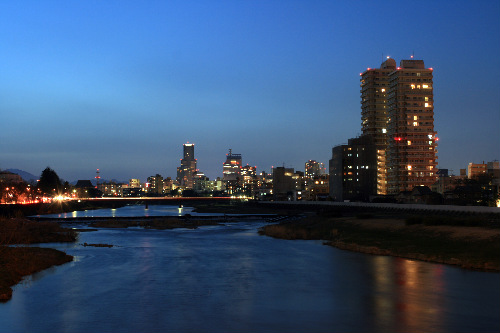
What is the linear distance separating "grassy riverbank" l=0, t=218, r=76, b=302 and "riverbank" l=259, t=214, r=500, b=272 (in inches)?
1237

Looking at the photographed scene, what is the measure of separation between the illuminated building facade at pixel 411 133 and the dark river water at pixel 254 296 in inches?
5893

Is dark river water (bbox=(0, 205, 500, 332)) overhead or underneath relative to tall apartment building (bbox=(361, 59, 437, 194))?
underneath

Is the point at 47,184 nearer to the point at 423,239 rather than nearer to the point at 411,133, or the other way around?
the point at 411,133

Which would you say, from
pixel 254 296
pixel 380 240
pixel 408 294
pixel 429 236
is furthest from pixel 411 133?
pixel 254 296

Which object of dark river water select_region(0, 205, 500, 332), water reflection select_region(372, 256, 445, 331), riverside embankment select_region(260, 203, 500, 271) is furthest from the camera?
riverside embankment select_region(260, 203, 500, 271)

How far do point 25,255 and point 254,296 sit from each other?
22.8 metres

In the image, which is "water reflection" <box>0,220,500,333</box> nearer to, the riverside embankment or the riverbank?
the riverbank

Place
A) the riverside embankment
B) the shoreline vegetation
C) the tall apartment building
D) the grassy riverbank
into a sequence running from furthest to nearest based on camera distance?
Result: the tall apartment building → the riverside embankment → the shoreline vegetation → the grassy riverbank

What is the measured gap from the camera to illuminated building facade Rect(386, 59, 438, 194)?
7520 inches

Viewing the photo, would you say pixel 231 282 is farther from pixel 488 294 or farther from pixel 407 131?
pixel 407 131

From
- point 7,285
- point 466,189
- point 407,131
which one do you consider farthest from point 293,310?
point 407,131

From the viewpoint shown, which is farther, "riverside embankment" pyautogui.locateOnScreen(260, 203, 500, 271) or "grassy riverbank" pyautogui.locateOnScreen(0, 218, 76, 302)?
"riverside embankment" pyautogui.locateOnScreen(260, 203, 500, 271)

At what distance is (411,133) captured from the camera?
632 ft

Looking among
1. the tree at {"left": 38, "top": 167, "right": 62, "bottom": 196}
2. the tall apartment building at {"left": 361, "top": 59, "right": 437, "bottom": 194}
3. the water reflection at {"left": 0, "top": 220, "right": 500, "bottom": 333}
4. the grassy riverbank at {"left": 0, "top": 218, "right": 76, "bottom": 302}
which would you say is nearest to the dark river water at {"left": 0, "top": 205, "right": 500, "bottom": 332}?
the water reflection at {"left": 0, "top": 220, "right": 500, "bottom": 333}
